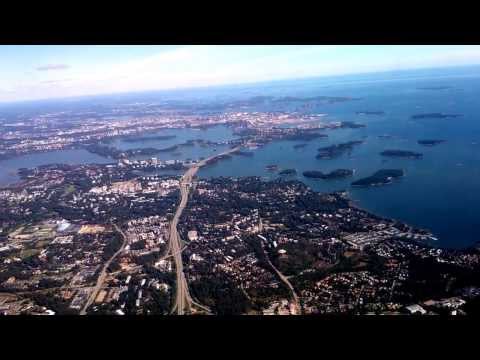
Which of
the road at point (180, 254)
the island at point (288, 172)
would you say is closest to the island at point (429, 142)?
the island at point (288, 172)

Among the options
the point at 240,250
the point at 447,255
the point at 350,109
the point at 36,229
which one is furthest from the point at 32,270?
the point at 350,109

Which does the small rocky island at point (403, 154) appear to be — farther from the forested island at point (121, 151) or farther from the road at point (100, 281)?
the road at point (100, 281)

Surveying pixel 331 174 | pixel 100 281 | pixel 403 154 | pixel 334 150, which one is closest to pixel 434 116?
pixel 403 154

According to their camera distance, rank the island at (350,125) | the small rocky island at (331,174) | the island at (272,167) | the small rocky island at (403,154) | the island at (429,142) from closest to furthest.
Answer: the small rocky island at (331,174), the island at (272,167), the small rocky island at (403,154), the island at (429,142), the island at (350,125)

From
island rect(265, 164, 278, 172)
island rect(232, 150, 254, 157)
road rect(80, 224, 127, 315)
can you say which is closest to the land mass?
island rect(232, 150, 254, 157)
